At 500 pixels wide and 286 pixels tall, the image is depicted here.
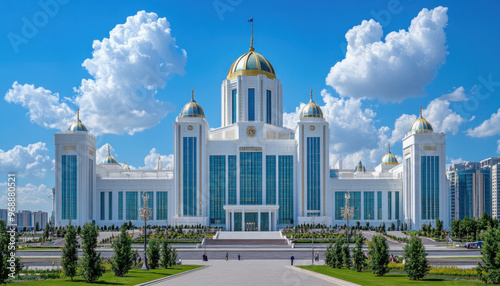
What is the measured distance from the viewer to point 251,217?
8481 cm

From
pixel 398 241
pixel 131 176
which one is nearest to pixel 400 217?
pixel 398 241

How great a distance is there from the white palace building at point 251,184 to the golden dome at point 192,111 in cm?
15

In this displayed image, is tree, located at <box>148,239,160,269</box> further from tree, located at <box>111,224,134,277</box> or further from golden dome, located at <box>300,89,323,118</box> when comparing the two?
golden dome, located at <box>300,89,323,118</box>

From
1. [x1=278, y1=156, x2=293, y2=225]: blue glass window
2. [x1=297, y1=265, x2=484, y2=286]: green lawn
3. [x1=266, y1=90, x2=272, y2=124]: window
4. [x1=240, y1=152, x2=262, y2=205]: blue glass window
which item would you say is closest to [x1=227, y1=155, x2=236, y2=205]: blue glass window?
[x1=240, y1=152, x2=262, y2=205]: blue glass window

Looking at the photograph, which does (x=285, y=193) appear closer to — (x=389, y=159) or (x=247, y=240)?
(x=247, y=240)

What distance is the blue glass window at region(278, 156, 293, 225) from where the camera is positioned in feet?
286

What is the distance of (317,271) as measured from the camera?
133ft

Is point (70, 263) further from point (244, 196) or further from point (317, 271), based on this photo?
point (244, 196)

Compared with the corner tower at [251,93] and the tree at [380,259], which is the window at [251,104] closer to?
the corner tower at [251,93]

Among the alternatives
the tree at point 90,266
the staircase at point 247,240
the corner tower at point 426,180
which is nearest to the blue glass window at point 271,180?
the staircase at point 247,240

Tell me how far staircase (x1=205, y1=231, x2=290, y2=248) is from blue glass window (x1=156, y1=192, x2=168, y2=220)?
1545 cm

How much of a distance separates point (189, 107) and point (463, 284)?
6225cm

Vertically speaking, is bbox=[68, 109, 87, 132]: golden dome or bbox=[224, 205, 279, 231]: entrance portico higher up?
bbox=[68, 109, 87, 132]: golden dome

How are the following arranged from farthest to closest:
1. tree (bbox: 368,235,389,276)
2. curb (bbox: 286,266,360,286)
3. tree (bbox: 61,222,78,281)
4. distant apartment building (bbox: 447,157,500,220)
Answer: distant apartment building (bbox: 447,157,500,220) < tree (bbox: 368,235,389,276) < tree (bbox: 61,222,78,281) < curb (bbox: 286,266,360,286)
